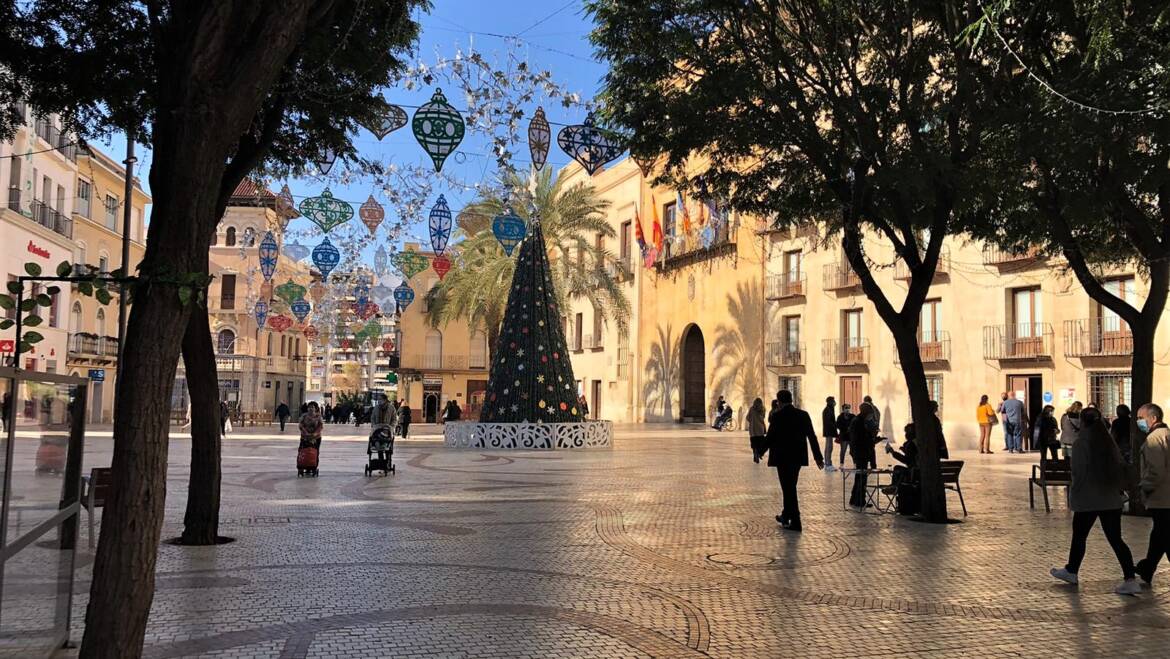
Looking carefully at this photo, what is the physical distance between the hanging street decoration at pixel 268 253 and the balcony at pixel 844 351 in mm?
19084

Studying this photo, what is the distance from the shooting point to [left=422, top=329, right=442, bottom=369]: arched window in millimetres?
58312

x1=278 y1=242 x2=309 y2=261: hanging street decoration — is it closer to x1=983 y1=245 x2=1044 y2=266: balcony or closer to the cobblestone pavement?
the cobblestone pavement

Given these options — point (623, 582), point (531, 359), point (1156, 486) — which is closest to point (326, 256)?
point (531, 359)

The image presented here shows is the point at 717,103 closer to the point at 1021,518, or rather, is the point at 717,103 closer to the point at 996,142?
the point at 996,142

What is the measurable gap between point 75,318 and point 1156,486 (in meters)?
43.4

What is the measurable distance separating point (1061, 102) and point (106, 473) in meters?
10.5

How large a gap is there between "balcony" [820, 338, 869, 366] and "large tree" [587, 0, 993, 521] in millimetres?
20090

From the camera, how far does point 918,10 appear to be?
10828mm

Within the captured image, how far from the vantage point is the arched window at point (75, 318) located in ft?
133

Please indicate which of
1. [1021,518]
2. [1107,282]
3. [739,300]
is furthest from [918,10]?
[739,300]

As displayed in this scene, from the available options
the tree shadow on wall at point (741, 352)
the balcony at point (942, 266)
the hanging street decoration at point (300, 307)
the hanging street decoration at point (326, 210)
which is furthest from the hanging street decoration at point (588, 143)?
the tree shadow on wall at point (741, 352)

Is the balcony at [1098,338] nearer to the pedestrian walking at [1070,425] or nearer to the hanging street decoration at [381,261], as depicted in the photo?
the pedestrian walking at [1070,425]

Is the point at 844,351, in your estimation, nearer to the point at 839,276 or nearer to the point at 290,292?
the point at 839,276

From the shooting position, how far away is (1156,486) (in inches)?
281
